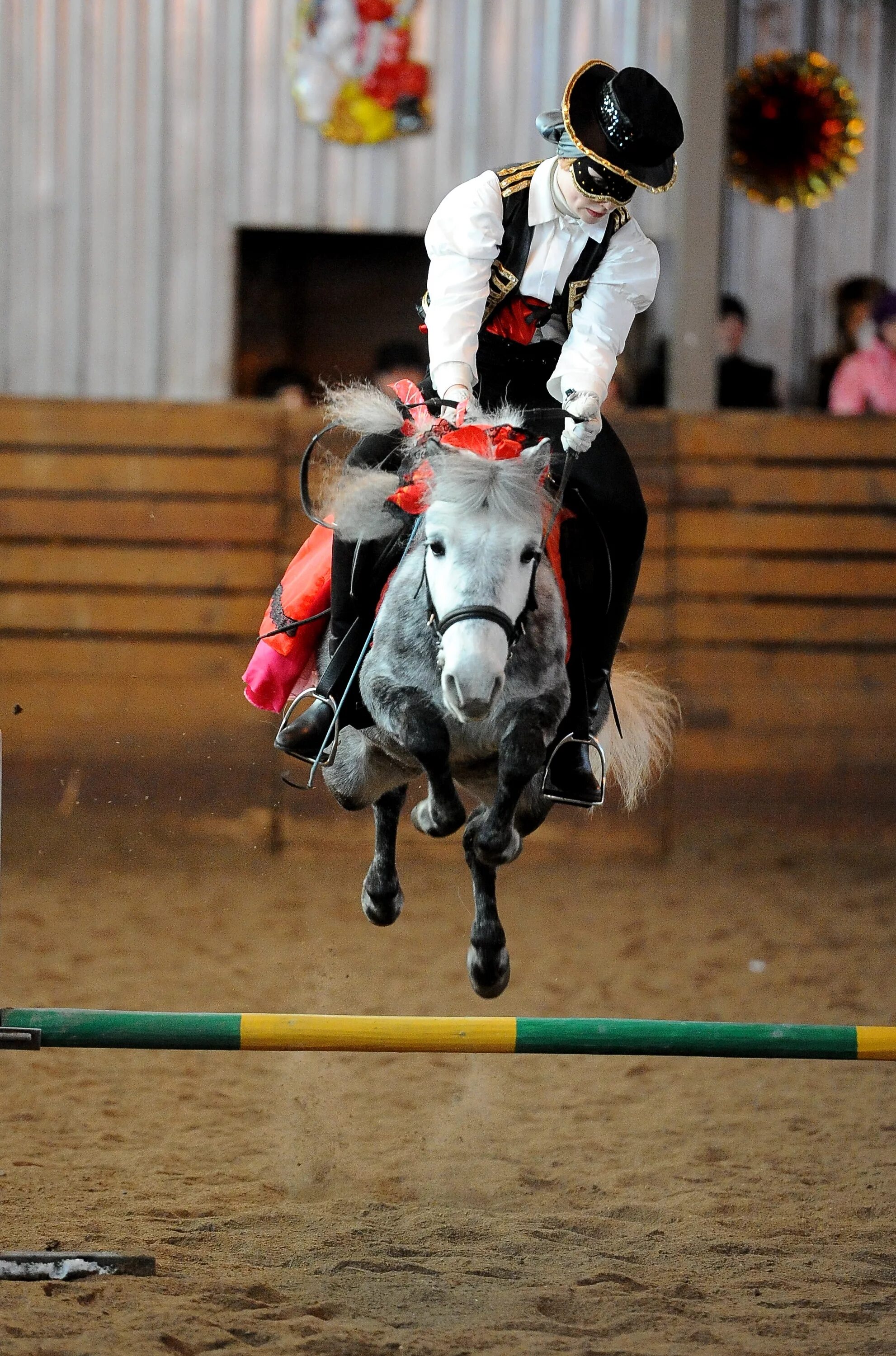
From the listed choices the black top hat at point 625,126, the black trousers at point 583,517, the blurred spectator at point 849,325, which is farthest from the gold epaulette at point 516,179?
the blurred spectator at point 849,325

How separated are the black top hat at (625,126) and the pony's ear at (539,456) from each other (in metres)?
0.49

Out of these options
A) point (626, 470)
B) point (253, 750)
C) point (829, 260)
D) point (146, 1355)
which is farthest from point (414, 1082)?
point (829, 260)

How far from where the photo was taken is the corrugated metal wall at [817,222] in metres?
8.03

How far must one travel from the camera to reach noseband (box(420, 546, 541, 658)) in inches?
98.0

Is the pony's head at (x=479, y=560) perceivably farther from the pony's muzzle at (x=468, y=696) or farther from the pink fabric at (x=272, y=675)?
the pink fabric at (x=272, y=675)

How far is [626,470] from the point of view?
10.1 ft

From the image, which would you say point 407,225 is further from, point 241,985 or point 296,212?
point 241,985

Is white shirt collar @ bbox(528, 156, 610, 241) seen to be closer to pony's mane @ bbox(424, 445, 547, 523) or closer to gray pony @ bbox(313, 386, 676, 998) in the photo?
gray pony @ bbox(313, 386, 676, 998)

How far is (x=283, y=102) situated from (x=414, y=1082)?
16.3 ft

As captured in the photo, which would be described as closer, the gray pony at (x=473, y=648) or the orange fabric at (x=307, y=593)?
the gray pony at (x=473, y=648)

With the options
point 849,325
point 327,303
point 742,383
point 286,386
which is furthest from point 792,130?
point 286,386

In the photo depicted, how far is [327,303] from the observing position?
29.1 ft

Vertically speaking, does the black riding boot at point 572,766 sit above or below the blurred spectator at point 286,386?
below

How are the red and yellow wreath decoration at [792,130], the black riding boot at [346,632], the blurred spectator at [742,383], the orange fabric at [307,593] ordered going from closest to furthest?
1. the black riding boot at [346,632]
2. the orange fabric at [307,593]
3. the blurred spectator at [742,383]
4. the red and yellow wreath decoration at [792,130]
